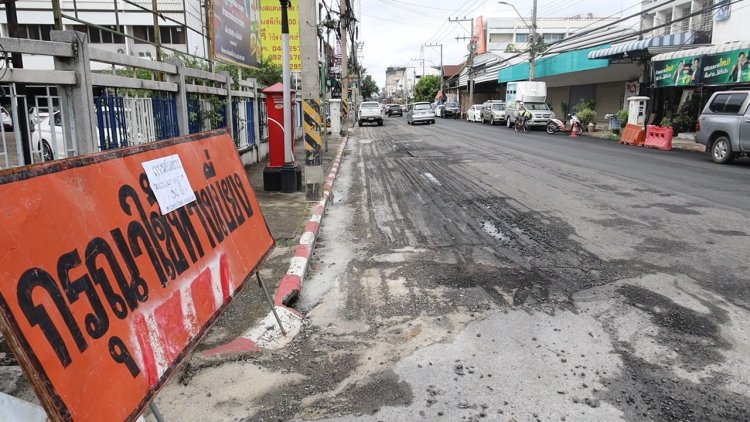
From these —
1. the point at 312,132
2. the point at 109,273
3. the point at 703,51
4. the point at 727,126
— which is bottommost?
the point at 109,273

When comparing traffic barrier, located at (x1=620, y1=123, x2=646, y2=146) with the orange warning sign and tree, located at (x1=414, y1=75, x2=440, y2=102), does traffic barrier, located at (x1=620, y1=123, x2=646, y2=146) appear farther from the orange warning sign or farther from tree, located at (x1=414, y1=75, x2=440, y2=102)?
tree, located at (x1=414, y1=75, x2=440, y2=102)

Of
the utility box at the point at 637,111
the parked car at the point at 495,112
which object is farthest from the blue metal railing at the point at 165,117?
the parked car at the point at 495,112

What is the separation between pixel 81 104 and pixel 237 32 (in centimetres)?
815

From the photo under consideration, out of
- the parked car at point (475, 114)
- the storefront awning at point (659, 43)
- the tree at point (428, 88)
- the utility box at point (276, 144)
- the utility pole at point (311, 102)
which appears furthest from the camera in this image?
the tree at point (428, 88)

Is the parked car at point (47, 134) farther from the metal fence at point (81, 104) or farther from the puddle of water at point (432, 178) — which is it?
the puddle of water at point (432, 178)

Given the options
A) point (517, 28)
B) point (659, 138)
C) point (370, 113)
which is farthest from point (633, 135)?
point (517, 28)

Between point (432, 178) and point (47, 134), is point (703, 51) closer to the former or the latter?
point (432, 178)

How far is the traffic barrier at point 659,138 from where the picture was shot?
64.8 feet

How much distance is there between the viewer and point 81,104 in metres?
5.05

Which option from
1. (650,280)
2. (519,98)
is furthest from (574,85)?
(650,280)

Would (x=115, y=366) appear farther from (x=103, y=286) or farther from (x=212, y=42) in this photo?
(x=212, y=42)

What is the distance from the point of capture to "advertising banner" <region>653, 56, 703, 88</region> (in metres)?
21.7

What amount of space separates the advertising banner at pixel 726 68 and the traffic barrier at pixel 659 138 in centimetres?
281

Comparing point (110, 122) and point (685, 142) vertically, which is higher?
point (110, 122)
